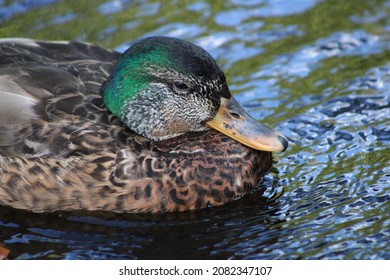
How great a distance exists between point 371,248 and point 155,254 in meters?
1.79

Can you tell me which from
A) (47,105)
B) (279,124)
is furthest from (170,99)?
(279,124)

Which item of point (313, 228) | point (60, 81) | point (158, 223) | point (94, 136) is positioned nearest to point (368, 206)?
point (313, 228)

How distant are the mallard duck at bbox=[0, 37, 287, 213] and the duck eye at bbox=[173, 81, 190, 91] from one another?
1 cm

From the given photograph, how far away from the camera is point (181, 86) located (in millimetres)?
7715

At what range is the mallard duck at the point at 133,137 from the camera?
7.50m

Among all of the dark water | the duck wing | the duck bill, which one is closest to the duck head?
the duck bill

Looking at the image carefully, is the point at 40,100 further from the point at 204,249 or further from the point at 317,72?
the point at 317,72

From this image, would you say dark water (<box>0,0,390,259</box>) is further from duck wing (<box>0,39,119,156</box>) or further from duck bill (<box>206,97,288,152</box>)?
duck wing (<box>0,39,119,156</box>)

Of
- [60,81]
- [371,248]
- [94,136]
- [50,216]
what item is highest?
[60,81]

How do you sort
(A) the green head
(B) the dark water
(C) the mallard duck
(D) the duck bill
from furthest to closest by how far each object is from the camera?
(D) the duck bill < (A) the green head < (C) the mallard duck < (B) the dark water

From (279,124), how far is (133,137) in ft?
6.51

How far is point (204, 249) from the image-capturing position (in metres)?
7.14

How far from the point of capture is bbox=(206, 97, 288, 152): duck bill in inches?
306

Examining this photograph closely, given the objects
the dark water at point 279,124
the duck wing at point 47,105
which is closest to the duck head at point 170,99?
the duck wing at point 47,105
